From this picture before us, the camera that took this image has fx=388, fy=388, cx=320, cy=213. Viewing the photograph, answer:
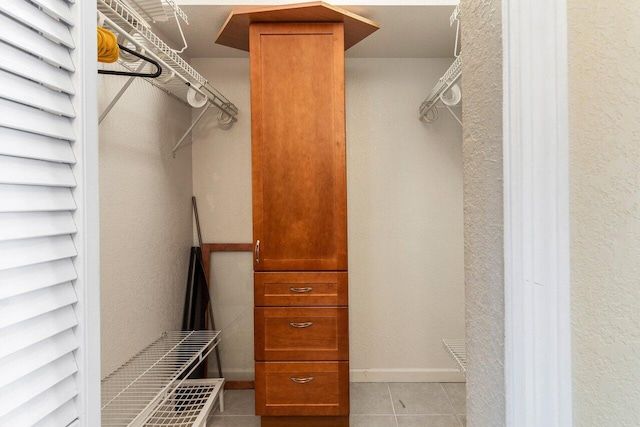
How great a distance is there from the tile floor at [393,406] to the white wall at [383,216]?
12 cm

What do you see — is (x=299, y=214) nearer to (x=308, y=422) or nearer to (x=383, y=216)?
(x=383, y=216)

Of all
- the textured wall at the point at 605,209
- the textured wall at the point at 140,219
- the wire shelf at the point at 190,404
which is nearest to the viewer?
the textured wall at the point at 605,209

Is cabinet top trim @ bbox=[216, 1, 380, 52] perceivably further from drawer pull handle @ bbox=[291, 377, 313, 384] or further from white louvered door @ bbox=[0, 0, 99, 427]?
drawer pull handle @ bbox=[291, 377, 313, 384]

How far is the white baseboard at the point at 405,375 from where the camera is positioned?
2.66 m

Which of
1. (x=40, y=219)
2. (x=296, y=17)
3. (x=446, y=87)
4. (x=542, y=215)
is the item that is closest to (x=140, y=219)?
(x=296, y=17)

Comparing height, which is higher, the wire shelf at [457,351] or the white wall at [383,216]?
the white wall at [383,216]

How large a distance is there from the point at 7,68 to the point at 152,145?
167 centimetres

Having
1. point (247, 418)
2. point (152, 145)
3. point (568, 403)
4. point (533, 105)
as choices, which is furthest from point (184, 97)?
point (568, 403)

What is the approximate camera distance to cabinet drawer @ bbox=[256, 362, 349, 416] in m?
1.99

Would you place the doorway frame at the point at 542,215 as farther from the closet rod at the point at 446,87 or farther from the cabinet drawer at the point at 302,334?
the cabinet drawer at the point at 302,334

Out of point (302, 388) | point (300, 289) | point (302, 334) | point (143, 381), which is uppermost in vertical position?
point (300, 289)

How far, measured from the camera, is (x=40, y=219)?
0.56 meters

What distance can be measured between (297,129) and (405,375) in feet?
6.03

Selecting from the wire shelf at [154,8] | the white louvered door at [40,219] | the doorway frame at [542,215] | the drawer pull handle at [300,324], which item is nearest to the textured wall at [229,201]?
the drawer pull handle at [300,324]
